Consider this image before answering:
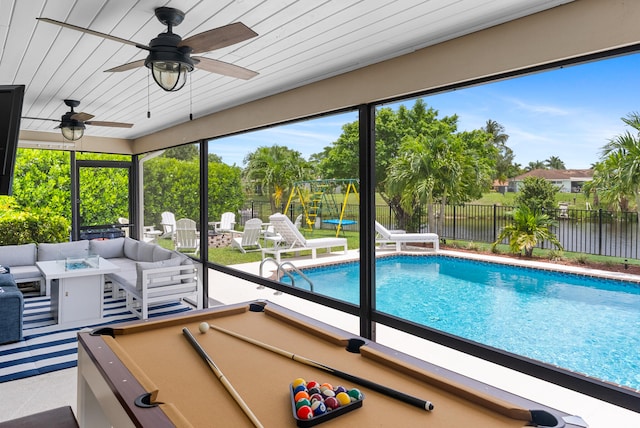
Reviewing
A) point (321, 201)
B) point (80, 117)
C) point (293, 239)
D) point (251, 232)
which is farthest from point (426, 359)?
point (321, 201)

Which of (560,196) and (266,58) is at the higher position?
(266,58)

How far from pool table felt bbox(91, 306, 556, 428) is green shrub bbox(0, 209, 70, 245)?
585 centimetres

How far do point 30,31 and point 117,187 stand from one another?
632cm

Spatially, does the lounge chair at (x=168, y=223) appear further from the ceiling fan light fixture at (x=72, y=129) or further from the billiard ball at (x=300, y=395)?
the billiard ball at (x=300, y=395)

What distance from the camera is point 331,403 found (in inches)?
57.3

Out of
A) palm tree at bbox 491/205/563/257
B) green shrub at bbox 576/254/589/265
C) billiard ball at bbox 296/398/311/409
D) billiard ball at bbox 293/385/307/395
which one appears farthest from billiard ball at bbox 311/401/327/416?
palm tree at bbox 491/205/563/257

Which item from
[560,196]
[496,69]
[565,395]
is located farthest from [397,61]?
[560,196]

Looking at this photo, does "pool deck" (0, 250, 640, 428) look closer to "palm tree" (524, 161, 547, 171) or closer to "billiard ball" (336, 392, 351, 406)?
"billiard ball" (336, 392, 351, 406)

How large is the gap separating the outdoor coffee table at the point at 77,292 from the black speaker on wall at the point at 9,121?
3.01 m

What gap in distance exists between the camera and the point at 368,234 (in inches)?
140

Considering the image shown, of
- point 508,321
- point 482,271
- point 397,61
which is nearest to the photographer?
point 397,61

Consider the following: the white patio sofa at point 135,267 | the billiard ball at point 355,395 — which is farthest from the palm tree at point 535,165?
the billiard ball at point 355,395

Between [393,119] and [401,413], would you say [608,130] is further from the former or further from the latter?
[401,413]

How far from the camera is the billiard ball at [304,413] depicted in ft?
4.48
